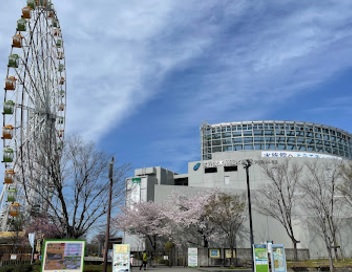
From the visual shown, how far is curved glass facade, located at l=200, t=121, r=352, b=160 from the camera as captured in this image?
217 ft

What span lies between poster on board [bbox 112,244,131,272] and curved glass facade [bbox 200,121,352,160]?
167 feet

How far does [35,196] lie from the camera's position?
27359 mm

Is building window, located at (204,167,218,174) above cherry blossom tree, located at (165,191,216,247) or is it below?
above

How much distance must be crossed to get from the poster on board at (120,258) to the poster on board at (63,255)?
19.1 feet

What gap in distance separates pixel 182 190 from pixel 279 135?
28.0 meters

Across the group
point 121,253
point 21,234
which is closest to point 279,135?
point 21,234

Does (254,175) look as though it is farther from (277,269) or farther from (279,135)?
(277,269)

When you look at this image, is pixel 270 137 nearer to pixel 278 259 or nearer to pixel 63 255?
pixel 278 259

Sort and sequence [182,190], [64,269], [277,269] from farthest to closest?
[182,190] < [277,269] < [64,269]

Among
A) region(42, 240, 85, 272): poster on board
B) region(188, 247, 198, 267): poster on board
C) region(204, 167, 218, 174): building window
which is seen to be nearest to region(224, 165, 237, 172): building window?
region(204, 167, 218, 174): building window

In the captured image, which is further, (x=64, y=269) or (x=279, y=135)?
(x=279, y=135)

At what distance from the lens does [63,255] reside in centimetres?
1248

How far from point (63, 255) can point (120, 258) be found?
6322 mm

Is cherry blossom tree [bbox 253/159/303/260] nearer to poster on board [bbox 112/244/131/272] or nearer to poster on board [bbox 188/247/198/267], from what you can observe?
poster on board [bbox 188/247/198/267]
